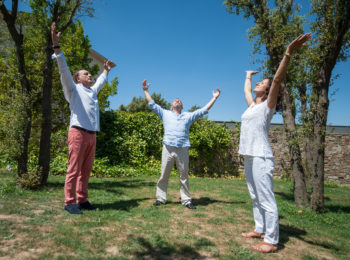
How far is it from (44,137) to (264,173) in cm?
477

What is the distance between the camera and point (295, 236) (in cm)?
349

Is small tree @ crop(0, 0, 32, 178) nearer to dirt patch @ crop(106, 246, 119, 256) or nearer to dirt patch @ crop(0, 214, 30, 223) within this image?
dirt patch @ crop(0, 214, 30, 223)

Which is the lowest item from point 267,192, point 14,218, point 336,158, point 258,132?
point 14,218

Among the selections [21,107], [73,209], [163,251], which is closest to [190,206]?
[163,251]

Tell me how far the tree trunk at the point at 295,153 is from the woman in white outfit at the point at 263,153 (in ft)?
9.05

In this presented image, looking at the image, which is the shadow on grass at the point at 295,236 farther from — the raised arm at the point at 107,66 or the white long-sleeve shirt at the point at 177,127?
the raised arm at the point at 107,66

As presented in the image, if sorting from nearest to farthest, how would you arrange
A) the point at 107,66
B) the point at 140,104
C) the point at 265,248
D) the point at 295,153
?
the point at 265,248 < the point at 107,66 < the point at 295,153 < the point at 140,104

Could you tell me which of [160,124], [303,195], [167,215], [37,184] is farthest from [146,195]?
[160,124]

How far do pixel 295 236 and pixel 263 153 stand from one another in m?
1.55

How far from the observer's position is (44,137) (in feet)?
17.8

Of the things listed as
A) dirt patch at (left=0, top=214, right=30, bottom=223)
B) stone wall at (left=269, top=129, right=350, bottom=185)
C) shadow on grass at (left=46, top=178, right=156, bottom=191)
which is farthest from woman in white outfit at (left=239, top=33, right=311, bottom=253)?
stone wall at (left=269, top=129, right=350, bottom=185)

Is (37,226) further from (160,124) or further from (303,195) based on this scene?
(160,124)

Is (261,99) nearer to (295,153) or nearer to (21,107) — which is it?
(295,153)

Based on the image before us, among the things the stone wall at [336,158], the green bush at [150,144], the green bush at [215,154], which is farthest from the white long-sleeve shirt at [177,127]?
the stone wall at [336,158]
